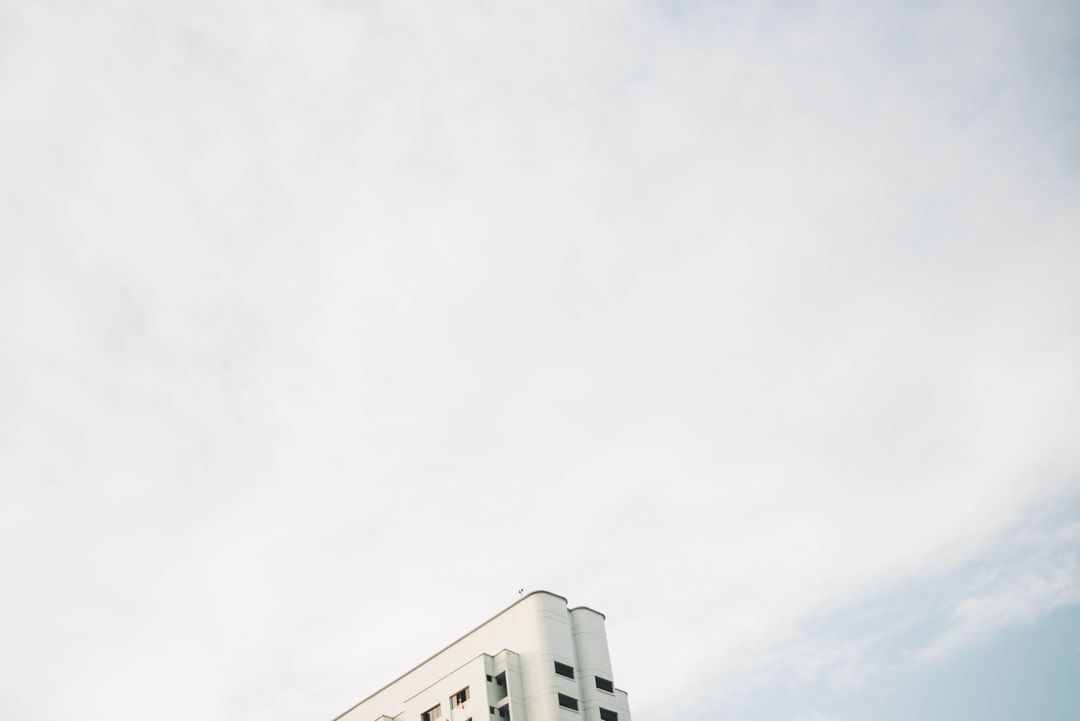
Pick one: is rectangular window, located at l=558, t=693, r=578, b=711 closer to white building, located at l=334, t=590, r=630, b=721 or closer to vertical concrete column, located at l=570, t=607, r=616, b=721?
white building, located at l=334, t=590, r=630, b=721

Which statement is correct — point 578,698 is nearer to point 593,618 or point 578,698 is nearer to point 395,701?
point 593,618

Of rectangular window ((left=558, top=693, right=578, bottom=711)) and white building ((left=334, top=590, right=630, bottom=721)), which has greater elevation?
white building ((left=334, top=590, right=630, bottom=721))

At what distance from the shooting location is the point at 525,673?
95.6 meters

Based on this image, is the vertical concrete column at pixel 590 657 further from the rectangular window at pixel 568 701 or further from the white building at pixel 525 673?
the rectangular window at pixel 568 701

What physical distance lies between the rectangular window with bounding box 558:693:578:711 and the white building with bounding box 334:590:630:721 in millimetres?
93

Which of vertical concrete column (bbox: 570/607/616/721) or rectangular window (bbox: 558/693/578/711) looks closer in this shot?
rectangular window (bbox: 558/693/578/711)

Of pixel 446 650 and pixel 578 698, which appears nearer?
pixel 578 698

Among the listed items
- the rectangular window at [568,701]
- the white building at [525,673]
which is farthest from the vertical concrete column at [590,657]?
the rectangular window at [568,701]

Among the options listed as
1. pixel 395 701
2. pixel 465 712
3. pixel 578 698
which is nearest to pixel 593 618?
pixel 578 698

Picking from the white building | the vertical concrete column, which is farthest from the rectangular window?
the vertical concrete column

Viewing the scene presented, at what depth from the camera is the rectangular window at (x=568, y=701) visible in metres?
93.5

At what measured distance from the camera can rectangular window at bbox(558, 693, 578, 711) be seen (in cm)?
9350

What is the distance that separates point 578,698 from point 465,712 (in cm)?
1069

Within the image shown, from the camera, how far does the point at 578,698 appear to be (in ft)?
312
